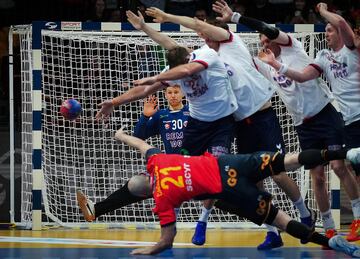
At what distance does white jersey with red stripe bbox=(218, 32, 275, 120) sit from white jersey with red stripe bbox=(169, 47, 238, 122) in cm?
15

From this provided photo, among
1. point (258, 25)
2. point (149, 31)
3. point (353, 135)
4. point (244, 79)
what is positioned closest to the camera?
point (258, 25)

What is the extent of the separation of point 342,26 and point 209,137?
158cm

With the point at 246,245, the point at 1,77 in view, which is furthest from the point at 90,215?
the point at 1,77

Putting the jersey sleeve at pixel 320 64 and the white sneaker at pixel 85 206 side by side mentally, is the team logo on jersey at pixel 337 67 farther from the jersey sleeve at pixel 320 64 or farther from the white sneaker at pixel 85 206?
the white sneaker at pixel 85 206

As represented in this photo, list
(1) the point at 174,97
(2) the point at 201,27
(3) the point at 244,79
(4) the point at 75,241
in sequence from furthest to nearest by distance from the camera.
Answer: (1) the point at 174,97
(4) the point at 75,241
(3) the point at 244,79
(2) the point at 201,27

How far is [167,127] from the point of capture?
11.3 meters

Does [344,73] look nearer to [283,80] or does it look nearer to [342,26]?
[342,26]

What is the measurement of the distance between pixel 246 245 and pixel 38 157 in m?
2.52

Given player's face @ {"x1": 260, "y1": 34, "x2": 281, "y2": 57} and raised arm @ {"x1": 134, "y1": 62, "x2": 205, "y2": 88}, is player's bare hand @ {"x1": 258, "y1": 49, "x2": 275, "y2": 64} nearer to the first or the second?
player's face @ {"x1": 260, "y1": 34, "x2": 281, "y2": 57}

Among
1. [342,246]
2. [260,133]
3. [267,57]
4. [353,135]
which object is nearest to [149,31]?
[267,57]

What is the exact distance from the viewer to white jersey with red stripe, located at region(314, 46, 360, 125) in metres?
10.2

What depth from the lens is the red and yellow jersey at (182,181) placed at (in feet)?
30.3

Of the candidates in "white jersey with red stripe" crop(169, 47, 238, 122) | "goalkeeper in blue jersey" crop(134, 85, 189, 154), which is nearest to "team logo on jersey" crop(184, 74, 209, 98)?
"white jersey with red stripe" crop(169, 47, 238, 122)

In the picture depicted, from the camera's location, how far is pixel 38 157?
38.2 ft
